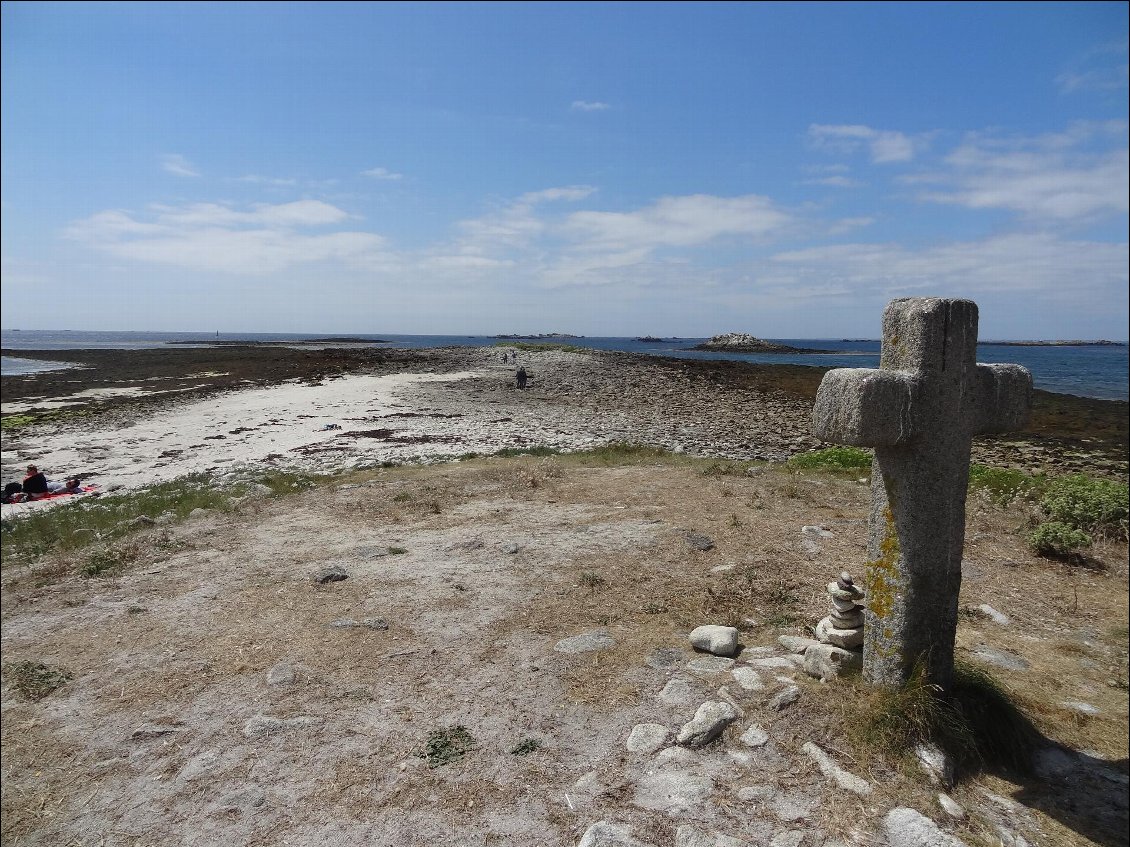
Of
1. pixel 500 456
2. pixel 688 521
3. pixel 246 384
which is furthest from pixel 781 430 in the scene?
pixel 246 384

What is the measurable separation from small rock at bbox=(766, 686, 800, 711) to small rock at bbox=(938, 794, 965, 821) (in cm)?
104

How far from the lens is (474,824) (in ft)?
12.3

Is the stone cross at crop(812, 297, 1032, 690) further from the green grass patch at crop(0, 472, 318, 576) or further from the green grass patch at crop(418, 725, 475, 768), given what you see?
the green grass patch at crop(0, 472, 318, 576)

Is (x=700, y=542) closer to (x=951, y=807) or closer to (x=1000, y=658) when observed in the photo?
(x=1000, y=658)

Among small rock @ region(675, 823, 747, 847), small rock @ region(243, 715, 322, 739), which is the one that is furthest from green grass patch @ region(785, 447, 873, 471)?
small rock @ region(243, 715, 322, 739)

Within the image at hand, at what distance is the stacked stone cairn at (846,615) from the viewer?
4.74m

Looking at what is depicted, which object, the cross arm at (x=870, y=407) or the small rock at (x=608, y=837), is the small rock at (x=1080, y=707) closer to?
the cross arm at (x=870, y=407)

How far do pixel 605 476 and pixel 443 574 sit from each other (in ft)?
18.1

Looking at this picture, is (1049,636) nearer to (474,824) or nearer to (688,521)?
(688,521)

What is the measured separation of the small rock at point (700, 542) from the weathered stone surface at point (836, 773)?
398cm

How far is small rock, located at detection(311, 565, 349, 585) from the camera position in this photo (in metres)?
7.64

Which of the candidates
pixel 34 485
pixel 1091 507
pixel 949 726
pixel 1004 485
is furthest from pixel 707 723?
pixel 34 485

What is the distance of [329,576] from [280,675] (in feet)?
7.08

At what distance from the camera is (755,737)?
4.18 meters
